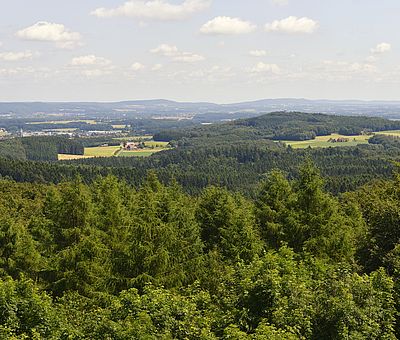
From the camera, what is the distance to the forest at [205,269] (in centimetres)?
1752

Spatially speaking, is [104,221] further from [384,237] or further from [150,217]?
[384,237]

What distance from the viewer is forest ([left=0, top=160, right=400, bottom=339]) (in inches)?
690

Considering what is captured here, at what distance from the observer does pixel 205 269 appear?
3130cm

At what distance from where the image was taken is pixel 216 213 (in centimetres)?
3847

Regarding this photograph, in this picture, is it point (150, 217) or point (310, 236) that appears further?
point (310, 236)

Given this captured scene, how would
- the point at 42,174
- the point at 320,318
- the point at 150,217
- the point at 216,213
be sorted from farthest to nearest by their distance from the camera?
the point at 42,174 < the point at 216,213 < the point at 150,217 < the point at 320,318

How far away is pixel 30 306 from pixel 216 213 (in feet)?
67.0

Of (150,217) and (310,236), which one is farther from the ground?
(150,217)

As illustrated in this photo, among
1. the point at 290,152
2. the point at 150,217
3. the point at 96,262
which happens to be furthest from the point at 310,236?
the point at 290,152

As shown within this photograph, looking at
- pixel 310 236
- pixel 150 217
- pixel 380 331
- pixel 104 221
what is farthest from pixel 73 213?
pixel 380 331

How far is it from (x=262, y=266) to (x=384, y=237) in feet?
36.8

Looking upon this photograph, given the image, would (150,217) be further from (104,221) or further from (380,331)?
(380,331)

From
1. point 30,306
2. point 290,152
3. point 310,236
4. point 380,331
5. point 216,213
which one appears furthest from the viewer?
point 290,152

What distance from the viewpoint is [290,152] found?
196m
